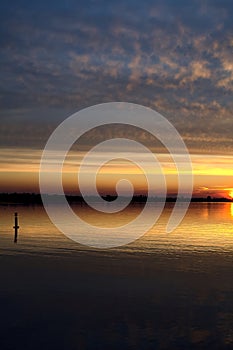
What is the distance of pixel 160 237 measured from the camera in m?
59.9

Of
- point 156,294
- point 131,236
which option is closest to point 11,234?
point 131,236

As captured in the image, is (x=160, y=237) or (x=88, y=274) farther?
(x=160, y=237)

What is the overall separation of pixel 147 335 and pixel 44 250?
89.1 feet

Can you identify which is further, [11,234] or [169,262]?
[11,234]

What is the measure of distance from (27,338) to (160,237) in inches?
1683

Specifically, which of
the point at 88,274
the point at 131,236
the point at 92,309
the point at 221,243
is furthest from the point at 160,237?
the point at 92,309

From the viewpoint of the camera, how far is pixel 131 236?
6066 centimetres

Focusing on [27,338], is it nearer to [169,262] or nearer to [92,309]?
[92,309]

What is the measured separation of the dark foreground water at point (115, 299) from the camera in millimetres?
18391

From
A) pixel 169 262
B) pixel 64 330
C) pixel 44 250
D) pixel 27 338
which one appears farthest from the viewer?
pixel 44 250

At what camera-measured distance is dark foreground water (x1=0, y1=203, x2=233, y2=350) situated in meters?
18.4

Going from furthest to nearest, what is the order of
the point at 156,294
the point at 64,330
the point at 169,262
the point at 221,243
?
the point at 221,243 < the point at 169,262 < the point at 156,294 < the point at 64,330

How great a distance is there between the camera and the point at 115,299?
2472 cm

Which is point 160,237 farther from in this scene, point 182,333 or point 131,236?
point 182,333
